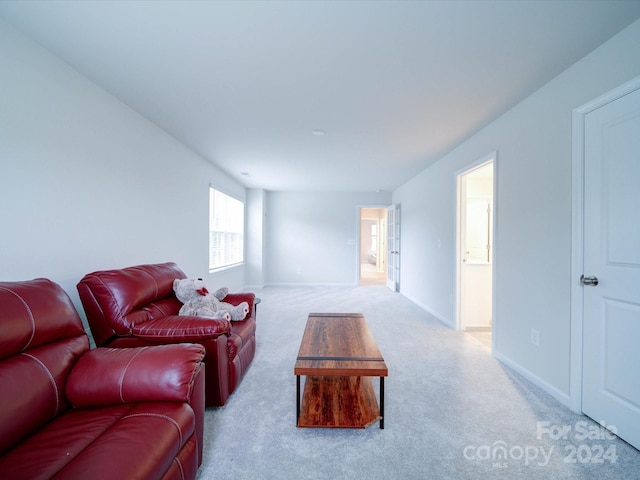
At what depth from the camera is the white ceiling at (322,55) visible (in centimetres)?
147

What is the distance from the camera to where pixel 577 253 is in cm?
191

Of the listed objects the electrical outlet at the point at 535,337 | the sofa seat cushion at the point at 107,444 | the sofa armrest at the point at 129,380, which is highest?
the sofa armrest at the point at 129,380

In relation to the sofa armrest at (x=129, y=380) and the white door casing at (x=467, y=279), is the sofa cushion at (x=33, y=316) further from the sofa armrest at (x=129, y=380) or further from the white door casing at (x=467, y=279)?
the white door casing at (x=467, y=279)

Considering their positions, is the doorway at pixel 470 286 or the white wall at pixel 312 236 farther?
the white wall at pixel 312 236

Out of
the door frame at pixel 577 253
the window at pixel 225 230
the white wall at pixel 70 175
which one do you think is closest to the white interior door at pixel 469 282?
the door frame at pixel 577 253

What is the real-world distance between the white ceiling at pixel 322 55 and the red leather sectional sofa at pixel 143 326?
1.48 m

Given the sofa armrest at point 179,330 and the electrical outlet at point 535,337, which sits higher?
the sofa armrest at point 179,330

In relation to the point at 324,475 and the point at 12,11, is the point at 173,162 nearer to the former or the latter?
the point at 12,11

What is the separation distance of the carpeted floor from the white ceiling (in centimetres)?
237

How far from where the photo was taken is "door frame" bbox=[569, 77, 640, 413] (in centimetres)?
188

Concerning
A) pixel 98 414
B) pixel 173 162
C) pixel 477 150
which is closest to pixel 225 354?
pixel 98 414

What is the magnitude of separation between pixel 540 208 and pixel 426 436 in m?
1.92

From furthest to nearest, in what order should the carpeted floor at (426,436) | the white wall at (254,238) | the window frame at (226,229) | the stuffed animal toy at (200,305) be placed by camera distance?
the white wall at (254,238)
the window frame at (226,229)
the stuffed animal toy at (200,305)
the carpeted floor at (426,436)

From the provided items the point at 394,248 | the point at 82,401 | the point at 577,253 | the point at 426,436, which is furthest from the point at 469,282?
the point at 82,401
